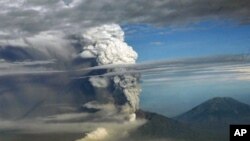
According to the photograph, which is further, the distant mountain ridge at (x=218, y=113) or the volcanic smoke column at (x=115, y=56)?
the volcanic smoke column at (x=115, y=56)

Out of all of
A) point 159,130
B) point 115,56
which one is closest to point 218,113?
point 159,130

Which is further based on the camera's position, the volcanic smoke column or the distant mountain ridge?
the volcanic smoke column

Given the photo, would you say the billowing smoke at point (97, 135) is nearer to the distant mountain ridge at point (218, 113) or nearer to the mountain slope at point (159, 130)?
the mountain slope at point (159, 130)

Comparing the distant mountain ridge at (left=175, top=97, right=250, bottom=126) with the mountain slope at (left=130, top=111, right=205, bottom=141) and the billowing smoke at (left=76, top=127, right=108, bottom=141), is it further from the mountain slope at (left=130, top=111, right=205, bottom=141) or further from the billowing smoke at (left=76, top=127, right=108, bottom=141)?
the billowing smoke at (left=76, top=127, right=108, bottom=141)

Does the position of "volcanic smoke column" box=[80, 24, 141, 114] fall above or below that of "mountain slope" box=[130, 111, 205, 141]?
above

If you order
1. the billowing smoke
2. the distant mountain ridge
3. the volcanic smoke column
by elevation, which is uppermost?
the volcanic smoke column

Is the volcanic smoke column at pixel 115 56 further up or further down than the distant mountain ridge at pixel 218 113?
further up

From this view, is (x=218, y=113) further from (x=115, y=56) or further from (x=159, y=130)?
(x=115, y=56)

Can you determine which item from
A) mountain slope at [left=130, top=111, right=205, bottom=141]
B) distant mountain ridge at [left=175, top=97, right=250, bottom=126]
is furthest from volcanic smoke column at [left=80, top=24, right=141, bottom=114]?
distant mountain ridge at [left=175, top=97, right=250, bottom=126]

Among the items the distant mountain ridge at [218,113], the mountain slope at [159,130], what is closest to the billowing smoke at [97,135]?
the mountain slope at [159,130]
